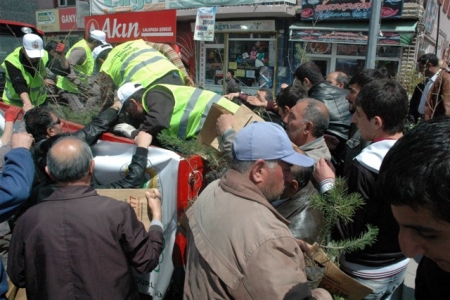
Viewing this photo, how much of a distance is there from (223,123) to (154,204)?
0.64 metres

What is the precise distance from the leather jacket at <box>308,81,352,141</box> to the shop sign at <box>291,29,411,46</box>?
6424 mm

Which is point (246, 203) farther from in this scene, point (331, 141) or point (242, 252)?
point (331, 141)

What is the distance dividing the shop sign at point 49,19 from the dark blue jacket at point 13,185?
18.9 m

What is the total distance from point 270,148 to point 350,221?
0.61 m

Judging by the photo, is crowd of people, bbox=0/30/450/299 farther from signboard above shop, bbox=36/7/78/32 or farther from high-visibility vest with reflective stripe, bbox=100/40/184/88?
signboard above shop, bbox=36/7/78/32

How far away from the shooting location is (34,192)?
249 centimetres

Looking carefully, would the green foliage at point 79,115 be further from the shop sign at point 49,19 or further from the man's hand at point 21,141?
the shop sign at point 49,19

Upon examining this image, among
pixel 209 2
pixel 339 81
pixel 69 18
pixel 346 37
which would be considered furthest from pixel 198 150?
pixel 69 18

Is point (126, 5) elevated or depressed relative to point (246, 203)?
elevated

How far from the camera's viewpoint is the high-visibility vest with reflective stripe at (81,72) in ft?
14.8

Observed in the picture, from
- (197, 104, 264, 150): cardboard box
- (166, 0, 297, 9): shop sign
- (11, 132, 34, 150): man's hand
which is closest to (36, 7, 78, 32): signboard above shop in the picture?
(166, 0, 297, 9): shop sign

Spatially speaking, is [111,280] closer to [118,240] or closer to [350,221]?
[118,240]

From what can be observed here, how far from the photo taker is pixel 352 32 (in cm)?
1065

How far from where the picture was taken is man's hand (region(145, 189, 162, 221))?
2.21 meters
